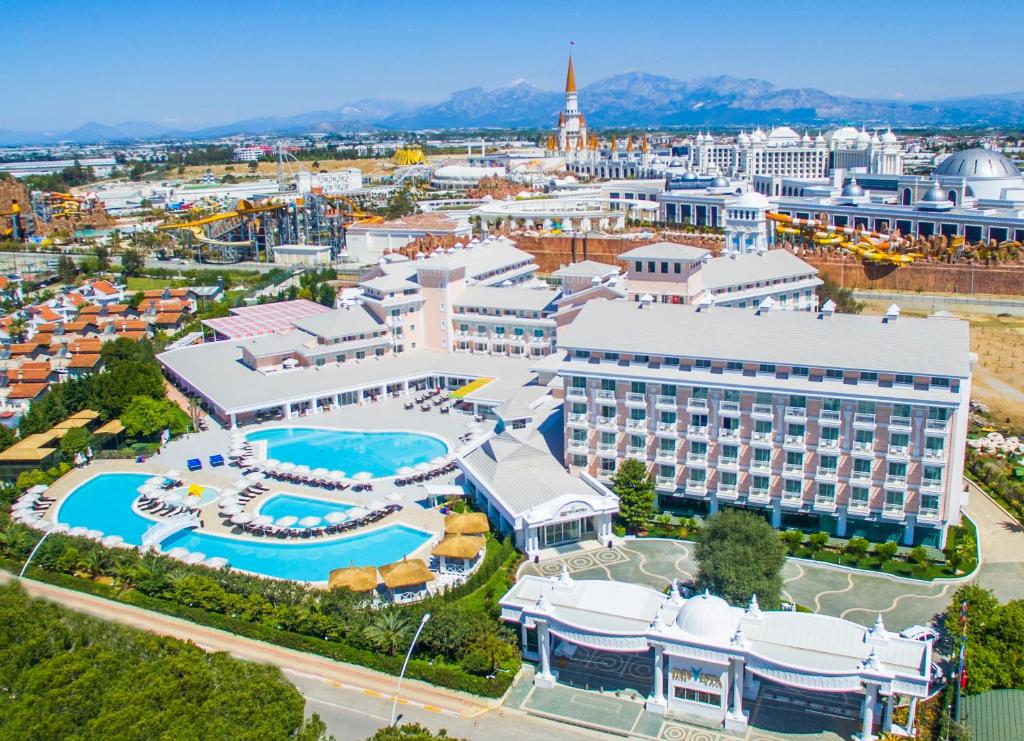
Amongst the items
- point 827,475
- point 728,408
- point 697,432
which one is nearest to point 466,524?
point 697,432

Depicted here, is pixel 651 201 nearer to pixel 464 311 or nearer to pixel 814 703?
pixel 464 311

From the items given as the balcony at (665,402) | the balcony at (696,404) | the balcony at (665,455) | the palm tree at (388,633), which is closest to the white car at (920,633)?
the balcony at (696,404)

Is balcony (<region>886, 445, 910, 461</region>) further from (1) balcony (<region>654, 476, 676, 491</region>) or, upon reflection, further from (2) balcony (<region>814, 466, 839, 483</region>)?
(1) balcony (<region>654, 476, 676, 491</region>)

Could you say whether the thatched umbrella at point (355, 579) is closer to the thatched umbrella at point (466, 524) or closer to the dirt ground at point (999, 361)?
the thatched umbrella at point (466, 524)

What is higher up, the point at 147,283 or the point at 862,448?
the point at 862,448

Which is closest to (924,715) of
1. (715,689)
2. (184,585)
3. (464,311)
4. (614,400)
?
(715,689)

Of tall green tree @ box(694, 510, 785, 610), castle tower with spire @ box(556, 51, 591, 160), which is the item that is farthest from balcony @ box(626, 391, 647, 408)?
castle tower with spire @ box(556, 51, 591, 160)

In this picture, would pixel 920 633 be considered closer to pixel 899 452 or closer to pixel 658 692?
pixel 899 452
